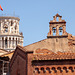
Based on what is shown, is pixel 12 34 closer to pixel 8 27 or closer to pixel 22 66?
pixel 8 27

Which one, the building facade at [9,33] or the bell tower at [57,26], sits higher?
the building facade at [9,33]

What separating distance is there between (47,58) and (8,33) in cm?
7607

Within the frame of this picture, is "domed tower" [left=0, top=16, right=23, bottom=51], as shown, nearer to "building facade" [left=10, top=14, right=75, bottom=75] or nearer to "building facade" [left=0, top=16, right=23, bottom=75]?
"building facade" [left=0, top=16, right=23, bottom=75]

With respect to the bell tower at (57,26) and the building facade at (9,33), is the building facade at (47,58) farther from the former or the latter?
the building facade at (9,33)

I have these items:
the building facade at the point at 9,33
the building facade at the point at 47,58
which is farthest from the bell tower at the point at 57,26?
the building facade at the point at 9,33

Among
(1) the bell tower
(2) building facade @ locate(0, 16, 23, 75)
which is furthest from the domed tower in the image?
(1) the bell tower

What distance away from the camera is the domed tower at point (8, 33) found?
9862 centimetres

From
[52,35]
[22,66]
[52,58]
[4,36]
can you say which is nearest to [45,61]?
[52,58]

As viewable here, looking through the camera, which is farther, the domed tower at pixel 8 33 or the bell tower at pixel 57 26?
the domed tower at pixel 8 33

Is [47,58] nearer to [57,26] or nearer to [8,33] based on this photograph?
[57,26]

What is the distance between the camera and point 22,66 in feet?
82.8

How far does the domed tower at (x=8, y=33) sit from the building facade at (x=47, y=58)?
69621 millimetres

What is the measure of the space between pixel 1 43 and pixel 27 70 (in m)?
77.0

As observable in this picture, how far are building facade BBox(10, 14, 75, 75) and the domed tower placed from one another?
69.6 meters
